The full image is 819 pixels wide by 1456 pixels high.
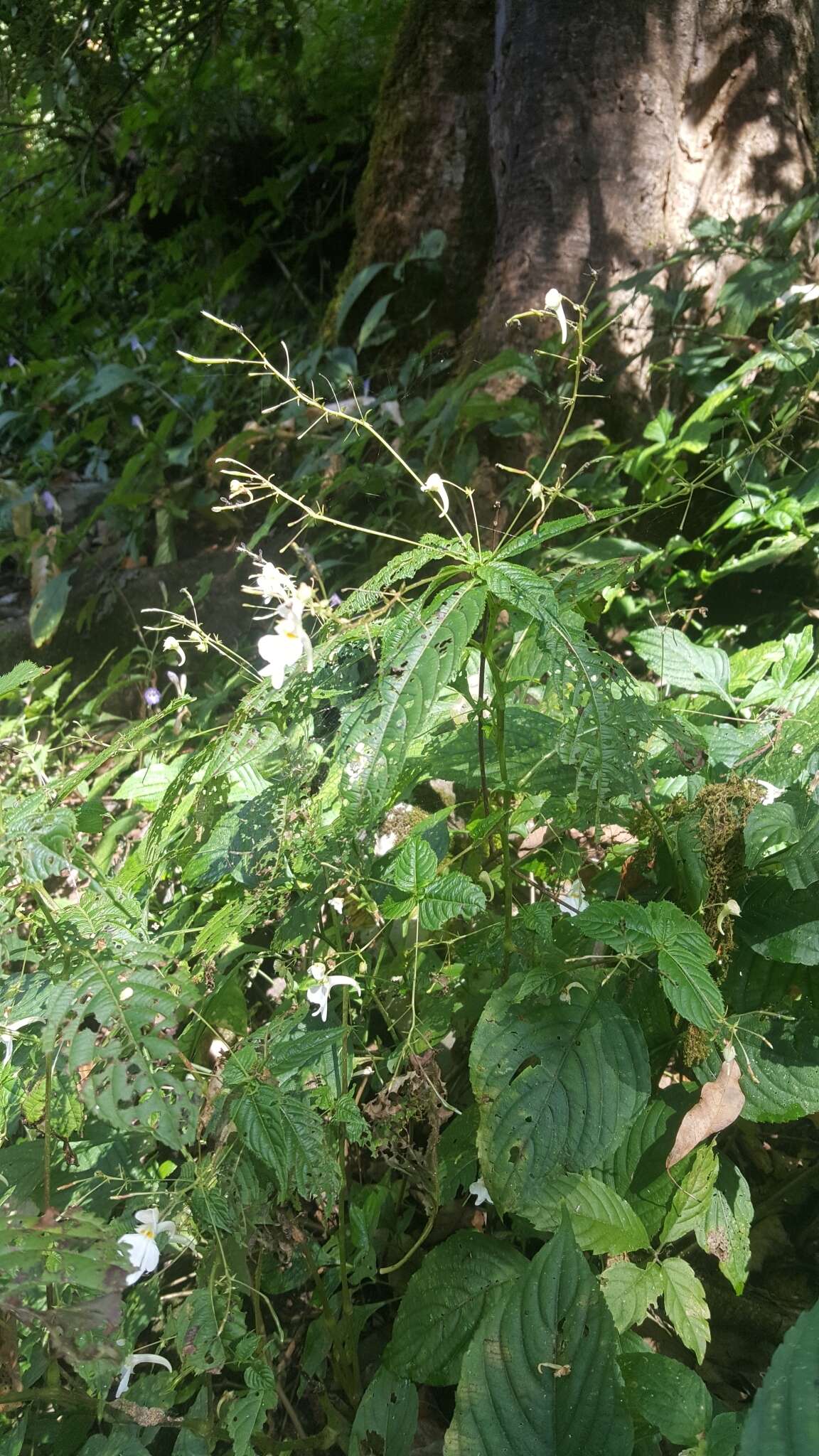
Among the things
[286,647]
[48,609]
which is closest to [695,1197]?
[286,647]

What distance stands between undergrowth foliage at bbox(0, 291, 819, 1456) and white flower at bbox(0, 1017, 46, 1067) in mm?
25

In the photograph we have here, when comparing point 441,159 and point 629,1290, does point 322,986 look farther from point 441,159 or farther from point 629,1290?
point 441,159

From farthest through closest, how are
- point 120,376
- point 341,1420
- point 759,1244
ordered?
point 120,376 < point 759,1244 < point 341,1420

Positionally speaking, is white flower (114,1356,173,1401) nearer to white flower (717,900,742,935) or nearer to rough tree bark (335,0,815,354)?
white flower (717,900,742,935)

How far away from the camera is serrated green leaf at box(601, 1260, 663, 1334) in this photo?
113 cm

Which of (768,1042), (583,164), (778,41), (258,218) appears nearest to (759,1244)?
(768,1042)

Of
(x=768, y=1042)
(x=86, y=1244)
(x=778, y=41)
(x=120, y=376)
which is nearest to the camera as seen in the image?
(x=86, y=1244)

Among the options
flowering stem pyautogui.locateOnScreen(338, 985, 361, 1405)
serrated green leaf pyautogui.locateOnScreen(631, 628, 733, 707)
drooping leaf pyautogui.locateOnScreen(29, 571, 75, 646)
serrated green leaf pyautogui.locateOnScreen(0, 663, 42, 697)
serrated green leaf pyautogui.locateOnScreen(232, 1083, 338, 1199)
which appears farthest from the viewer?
drooping leaf pyautogui.locateOnScreen(29, 571, 75, 646)

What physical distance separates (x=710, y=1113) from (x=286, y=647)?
780 mm

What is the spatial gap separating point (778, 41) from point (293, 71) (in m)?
2.37

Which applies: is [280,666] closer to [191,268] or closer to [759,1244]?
[759,1244]

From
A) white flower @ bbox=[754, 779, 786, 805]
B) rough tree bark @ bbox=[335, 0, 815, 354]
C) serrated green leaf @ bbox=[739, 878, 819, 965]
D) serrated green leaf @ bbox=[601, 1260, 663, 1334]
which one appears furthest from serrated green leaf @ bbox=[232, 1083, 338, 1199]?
rough tree bark @ bbox=[335, 0, 815, 354]

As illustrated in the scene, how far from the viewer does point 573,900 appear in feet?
4.86

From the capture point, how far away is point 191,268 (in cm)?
501
